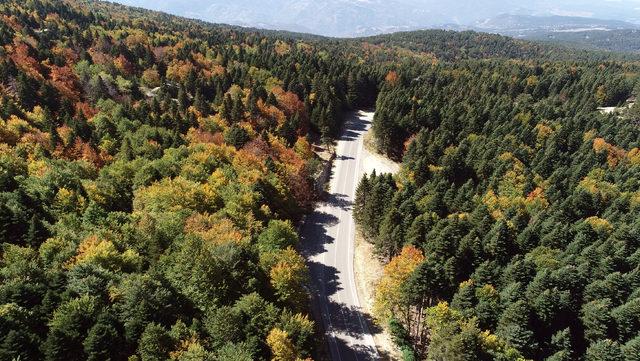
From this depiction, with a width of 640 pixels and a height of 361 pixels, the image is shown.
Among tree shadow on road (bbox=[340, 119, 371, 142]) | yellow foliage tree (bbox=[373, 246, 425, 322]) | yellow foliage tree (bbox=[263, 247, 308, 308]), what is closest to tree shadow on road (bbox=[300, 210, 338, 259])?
yellow foliage tree (bbox=[373, 246, 425, 322])

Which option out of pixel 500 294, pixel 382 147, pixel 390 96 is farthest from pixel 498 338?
pixel 390 96

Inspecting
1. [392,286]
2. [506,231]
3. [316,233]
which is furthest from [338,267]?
[506,231]

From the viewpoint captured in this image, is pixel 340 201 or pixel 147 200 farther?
pixel 340 201

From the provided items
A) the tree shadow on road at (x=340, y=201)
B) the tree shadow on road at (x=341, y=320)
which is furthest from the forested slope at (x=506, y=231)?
the tree shadow on road at (x=340, y=201)

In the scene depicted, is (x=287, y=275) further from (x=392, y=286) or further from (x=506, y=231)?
(x=506, y=231)

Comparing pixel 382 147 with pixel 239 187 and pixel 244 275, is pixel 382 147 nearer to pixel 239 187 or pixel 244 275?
pixel 239 187

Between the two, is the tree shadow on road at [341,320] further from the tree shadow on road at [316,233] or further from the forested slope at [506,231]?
the tree shadow on road at [316,233]

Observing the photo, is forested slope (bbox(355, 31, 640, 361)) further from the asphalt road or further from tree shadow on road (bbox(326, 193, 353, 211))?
tree shadow on road (bbox(326, 193, 353, 211))
